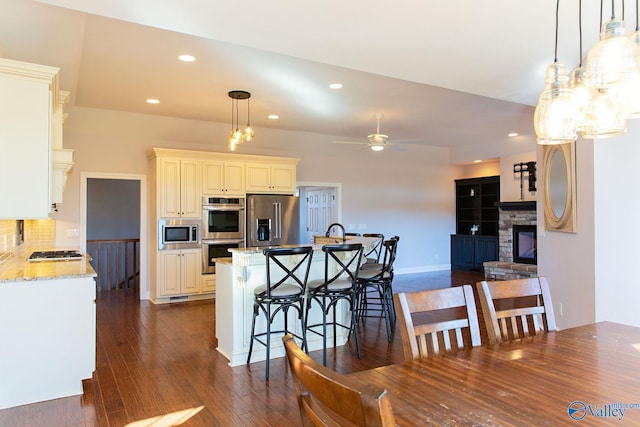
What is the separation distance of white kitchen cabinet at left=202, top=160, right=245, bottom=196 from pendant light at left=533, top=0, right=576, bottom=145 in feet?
17.7

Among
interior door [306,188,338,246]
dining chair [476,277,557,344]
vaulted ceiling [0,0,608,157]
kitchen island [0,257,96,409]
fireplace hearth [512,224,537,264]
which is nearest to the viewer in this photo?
dining chair [476,277,557,344]

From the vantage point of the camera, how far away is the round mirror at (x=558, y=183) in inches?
162

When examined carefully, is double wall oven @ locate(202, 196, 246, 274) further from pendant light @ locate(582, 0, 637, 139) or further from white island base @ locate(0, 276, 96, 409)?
pendant light @ locate(582, 0, 637, 139)

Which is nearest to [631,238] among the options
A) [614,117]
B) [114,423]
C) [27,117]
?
[614,117]

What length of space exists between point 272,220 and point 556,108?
5535 mm

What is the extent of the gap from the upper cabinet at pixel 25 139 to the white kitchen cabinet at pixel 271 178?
385cm

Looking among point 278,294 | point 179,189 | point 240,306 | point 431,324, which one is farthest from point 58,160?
point 431,324

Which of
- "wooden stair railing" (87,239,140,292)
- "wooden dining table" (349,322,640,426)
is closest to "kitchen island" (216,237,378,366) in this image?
"wooden dining table" (349,322,640,426)

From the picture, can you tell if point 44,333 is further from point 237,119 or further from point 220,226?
point 237,119

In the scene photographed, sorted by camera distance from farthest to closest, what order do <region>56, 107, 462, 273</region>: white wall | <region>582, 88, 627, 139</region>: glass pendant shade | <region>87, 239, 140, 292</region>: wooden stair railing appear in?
1. <region>87, 239, 140, 292</region>: wooden stair railing
2. <region>56, 107, 462, 273</region>: white wall
3. <region>582, 88, 627, 139</region>: glass pendant shade

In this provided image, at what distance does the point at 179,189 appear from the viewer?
6.20 meters

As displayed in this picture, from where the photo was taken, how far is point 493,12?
8.26 feet

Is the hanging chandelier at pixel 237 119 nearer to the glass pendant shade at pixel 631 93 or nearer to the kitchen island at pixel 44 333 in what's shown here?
the kitchen island at pixel 44 333

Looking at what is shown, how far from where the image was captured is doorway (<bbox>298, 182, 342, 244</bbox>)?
8.23m
